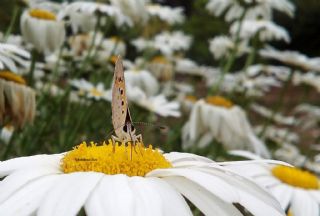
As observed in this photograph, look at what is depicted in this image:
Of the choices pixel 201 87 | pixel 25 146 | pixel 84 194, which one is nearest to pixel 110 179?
pixel 84 194

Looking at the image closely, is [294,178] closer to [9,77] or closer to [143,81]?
[9,77]

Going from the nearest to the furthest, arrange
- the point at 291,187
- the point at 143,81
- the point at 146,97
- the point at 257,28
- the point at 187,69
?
the point at 291,187 → the point at 146,97 → the point at 143,81 → the point at 257,28 → the point at 187,69

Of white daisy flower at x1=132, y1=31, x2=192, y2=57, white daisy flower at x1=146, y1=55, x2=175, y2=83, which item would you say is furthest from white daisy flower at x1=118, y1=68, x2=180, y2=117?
white daisy flower at x1=132, y1=31, x2=192, y2=57

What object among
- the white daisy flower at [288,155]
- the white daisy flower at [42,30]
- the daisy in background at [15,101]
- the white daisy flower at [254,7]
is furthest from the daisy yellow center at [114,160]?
the white daisy flower at [288,155]

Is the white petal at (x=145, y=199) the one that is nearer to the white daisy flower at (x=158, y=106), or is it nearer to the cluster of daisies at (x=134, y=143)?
the cluster of daisies at (x=134, y=143)

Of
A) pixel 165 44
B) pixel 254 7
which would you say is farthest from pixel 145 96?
pixel 165 44

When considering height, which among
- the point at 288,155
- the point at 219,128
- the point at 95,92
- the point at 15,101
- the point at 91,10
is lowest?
the point at 288,155

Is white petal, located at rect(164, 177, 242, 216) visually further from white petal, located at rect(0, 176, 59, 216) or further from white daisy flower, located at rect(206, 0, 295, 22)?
white daisy flower, located at rect(206, 0, 295, 22)
